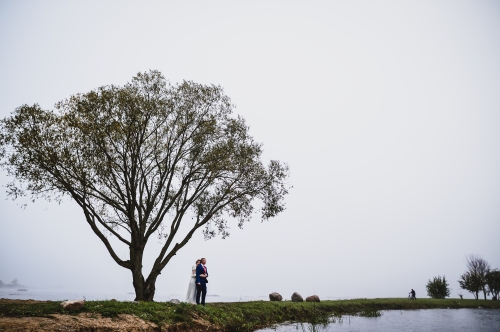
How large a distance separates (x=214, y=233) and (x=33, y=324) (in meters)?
17.0

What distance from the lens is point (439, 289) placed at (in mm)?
65688

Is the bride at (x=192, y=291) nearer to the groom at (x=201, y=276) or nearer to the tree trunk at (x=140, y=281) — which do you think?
the groom at (x=201, y=276)

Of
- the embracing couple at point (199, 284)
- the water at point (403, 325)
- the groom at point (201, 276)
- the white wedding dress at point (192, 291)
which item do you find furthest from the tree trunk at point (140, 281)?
the water at point (403, 325)

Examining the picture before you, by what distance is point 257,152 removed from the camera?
2733 centimetres

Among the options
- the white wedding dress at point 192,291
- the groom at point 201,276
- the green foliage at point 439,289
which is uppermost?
the groom at point 201,276

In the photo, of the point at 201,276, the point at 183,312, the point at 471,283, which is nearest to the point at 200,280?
the point at 201,276

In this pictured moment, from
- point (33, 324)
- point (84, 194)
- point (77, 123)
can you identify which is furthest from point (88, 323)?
point (77, 123)

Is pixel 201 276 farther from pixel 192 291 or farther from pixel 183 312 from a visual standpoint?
pixel 183 312

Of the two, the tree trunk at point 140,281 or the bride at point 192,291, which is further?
the tree trunk at point 140,281

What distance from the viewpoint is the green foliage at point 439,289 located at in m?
65.3

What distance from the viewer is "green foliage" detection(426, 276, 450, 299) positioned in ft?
214

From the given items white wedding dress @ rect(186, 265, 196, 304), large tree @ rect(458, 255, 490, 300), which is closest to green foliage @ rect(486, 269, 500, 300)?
large tree @ rect(458, 255, 490, 300)

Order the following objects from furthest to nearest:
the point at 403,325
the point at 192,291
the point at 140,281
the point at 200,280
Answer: the point at 140,281 → the point at 403,325 → the point at 192,291 → the point at 200,280

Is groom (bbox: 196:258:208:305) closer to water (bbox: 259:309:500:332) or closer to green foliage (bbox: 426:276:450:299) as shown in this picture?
water (bbox: 259:309:500:332)
